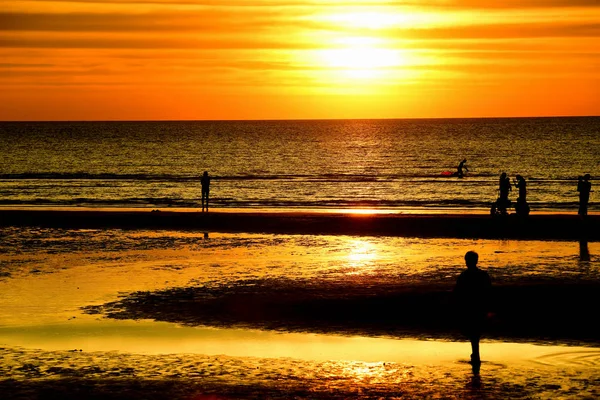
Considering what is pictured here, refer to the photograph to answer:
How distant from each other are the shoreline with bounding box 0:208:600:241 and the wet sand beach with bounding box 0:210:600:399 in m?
1.56

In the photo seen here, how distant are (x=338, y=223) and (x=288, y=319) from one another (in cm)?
1867

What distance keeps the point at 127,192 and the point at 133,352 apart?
1940 inches

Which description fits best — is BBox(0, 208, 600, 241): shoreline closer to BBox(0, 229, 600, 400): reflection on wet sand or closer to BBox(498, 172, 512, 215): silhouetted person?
BBox(498, 172, 512, 215): silhouetted person

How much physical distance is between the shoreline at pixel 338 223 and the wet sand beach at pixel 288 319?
156 centimetres

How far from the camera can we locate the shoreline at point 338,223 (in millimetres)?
31375

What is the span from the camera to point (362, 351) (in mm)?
13852

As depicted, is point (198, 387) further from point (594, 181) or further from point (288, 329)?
point (594, 181)

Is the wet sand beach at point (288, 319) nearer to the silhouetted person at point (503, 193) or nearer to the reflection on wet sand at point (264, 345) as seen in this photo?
the reflection on wet sand at point (264, 345)

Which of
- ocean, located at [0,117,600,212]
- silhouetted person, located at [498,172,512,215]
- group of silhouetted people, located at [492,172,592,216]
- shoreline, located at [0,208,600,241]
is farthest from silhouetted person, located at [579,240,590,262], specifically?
ocean, located at [0,117,600,212]

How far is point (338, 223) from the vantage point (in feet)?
115

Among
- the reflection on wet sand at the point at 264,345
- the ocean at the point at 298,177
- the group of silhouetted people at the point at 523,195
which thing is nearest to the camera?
the reflection on wet sand at the point at 264,345

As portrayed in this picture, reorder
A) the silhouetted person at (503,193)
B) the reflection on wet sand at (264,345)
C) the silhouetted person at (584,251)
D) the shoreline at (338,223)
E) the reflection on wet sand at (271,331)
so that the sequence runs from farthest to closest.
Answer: the silhouetted person at (503,193) < the shoreline at (338,223) < the silhouetted person at (584,251) < the reflection on wet sand at (264,345) < the reflection on wet sand at (271,331)

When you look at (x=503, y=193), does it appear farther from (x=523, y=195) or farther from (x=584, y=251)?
(x=584, y=251)

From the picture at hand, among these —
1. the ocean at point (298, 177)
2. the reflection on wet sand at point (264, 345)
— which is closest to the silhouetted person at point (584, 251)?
the reflection on wet sand at point (264, 345)
